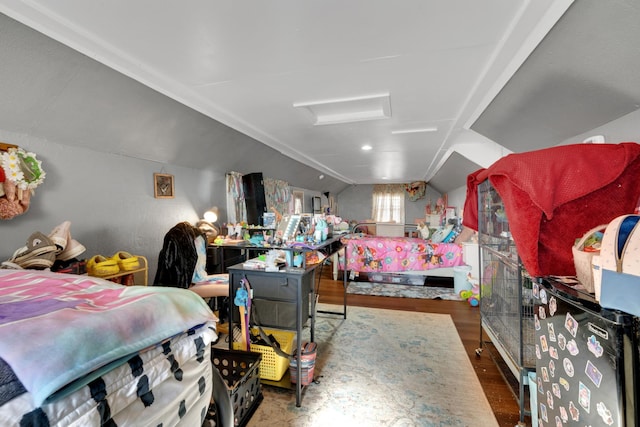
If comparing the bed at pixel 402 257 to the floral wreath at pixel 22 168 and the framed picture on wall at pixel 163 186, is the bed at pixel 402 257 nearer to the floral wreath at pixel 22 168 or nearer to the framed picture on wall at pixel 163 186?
the framed picture on wall at pixel 163 186

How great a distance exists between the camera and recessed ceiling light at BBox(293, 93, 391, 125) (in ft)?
7.29

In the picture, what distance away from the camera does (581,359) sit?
93 cm

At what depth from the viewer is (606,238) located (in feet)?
3.01

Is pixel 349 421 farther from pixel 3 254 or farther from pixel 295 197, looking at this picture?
pixel 295 197

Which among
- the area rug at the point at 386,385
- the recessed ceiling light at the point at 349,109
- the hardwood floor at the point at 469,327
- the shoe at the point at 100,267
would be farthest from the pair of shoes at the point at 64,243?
the hardwood floor at the point at 469,327

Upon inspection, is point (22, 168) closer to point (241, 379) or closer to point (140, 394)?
point (241, 379)

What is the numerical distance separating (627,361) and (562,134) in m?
1.89

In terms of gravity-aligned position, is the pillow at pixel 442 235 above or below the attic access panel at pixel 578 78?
below

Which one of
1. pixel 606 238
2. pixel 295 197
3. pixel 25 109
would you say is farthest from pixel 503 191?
pixel 295 197

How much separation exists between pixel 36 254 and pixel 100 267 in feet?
1.35

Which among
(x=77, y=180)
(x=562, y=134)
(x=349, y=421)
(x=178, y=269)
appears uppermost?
(x=562, y=134)

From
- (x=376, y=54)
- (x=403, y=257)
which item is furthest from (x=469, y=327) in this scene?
(x=376, y=54)

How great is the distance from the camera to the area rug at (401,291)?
410 cm

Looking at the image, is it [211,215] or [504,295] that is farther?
[211,215]
